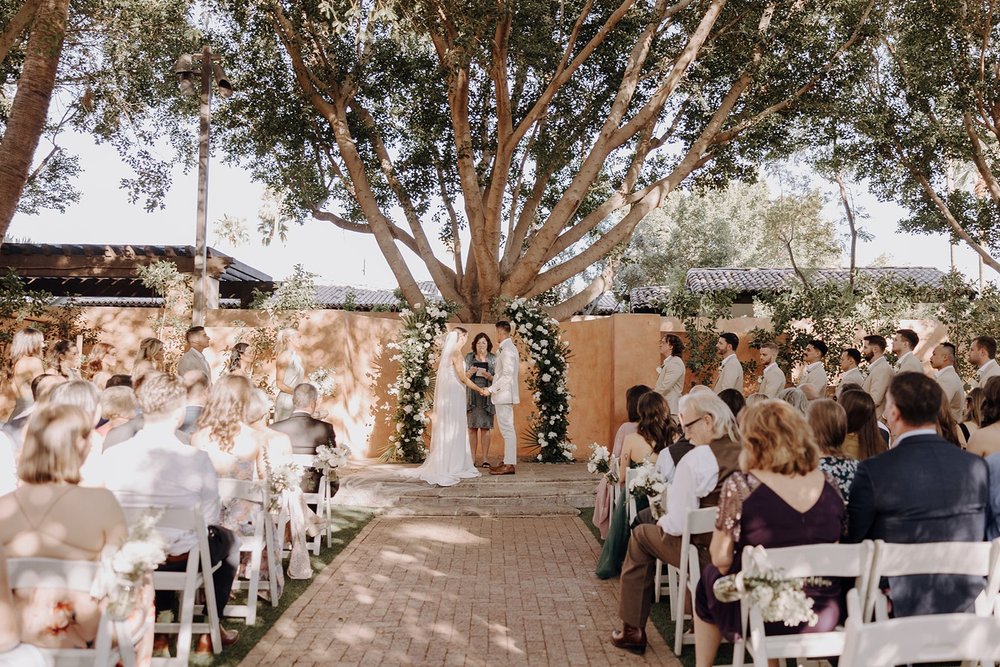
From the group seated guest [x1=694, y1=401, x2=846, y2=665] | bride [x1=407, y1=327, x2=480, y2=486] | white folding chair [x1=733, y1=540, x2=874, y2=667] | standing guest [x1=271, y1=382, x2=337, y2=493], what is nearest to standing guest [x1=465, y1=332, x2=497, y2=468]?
bride [x1=407, y1=327, x2=480, y2=486]

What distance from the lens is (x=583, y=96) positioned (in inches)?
547

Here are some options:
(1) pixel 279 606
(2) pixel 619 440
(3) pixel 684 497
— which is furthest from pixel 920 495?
(1) pixel 279 606

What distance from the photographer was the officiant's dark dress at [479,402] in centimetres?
1080

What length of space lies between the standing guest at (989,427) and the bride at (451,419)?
6.35m

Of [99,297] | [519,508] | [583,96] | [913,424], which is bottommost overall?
[519,508]

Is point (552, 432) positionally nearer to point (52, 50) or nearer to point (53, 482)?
point (52, 50)

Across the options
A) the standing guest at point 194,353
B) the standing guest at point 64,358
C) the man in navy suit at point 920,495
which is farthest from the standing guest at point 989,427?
the standing guest at point 194,353

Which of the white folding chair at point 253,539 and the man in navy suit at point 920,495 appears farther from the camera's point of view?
the white folding chair at point 253,539

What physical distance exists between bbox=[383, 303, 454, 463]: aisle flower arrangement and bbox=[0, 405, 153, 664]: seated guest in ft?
27.0

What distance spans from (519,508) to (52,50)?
306 inches

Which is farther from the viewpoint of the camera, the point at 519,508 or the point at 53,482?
the point at 519,508

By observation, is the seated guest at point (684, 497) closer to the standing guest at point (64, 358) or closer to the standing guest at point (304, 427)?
the standing guest at point (304, 427)

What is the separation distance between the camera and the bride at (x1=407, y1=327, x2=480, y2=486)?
9883mm

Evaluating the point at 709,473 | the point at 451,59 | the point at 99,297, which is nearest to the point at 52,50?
the point at 451,59
